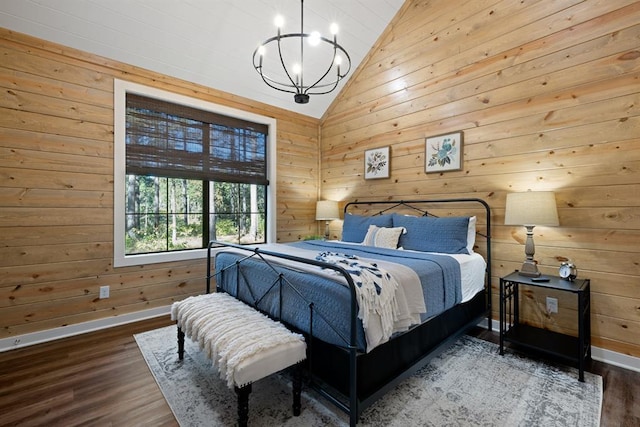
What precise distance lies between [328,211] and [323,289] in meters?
2.69

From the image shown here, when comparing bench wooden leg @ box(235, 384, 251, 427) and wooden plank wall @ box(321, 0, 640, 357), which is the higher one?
wooden plank wall @ box(321, 0, 640, 357)

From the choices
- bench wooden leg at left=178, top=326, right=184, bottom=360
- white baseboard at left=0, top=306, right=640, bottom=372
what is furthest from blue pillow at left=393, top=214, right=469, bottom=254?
bench wooden leg at left=178, top=326, right=184, bottom=360

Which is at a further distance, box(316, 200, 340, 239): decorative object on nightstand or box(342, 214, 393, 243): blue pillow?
box(316, 200, 340, 239): decorative object on nightstand

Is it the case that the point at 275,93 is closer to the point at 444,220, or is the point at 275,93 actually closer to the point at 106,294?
the point at 444,220

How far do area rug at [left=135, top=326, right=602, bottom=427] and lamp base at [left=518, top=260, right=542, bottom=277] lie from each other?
66cm

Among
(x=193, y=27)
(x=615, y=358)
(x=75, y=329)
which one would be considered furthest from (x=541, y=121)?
(x=75, y=329)

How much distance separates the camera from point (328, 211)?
4402 millimetres

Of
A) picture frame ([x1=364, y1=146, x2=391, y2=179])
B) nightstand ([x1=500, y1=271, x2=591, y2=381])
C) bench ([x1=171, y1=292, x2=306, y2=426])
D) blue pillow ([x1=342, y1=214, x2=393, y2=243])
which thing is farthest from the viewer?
picture frame ([x1=364, y1=146, x2=391, y2=179])

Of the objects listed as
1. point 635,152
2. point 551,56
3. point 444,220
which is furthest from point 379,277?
point 551,56

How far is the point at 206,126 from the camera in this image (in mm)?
3762

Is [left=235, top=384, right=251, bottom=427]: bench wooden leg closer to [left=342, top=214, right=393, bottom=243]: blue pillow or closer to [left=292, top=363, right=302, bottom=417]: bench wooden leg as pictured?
[left=292, top=363, right=302, bottom=417]: bench wooden leg

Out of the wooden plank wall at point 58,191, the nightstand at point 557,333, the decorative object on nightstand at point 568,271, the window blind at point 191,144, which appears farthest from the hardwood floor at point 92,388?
the window blind at point 191,144

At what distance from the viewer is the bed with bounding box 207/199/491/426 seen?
1626 millimetres

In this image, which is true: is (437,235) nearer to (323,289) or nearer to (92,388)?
(323,289)
